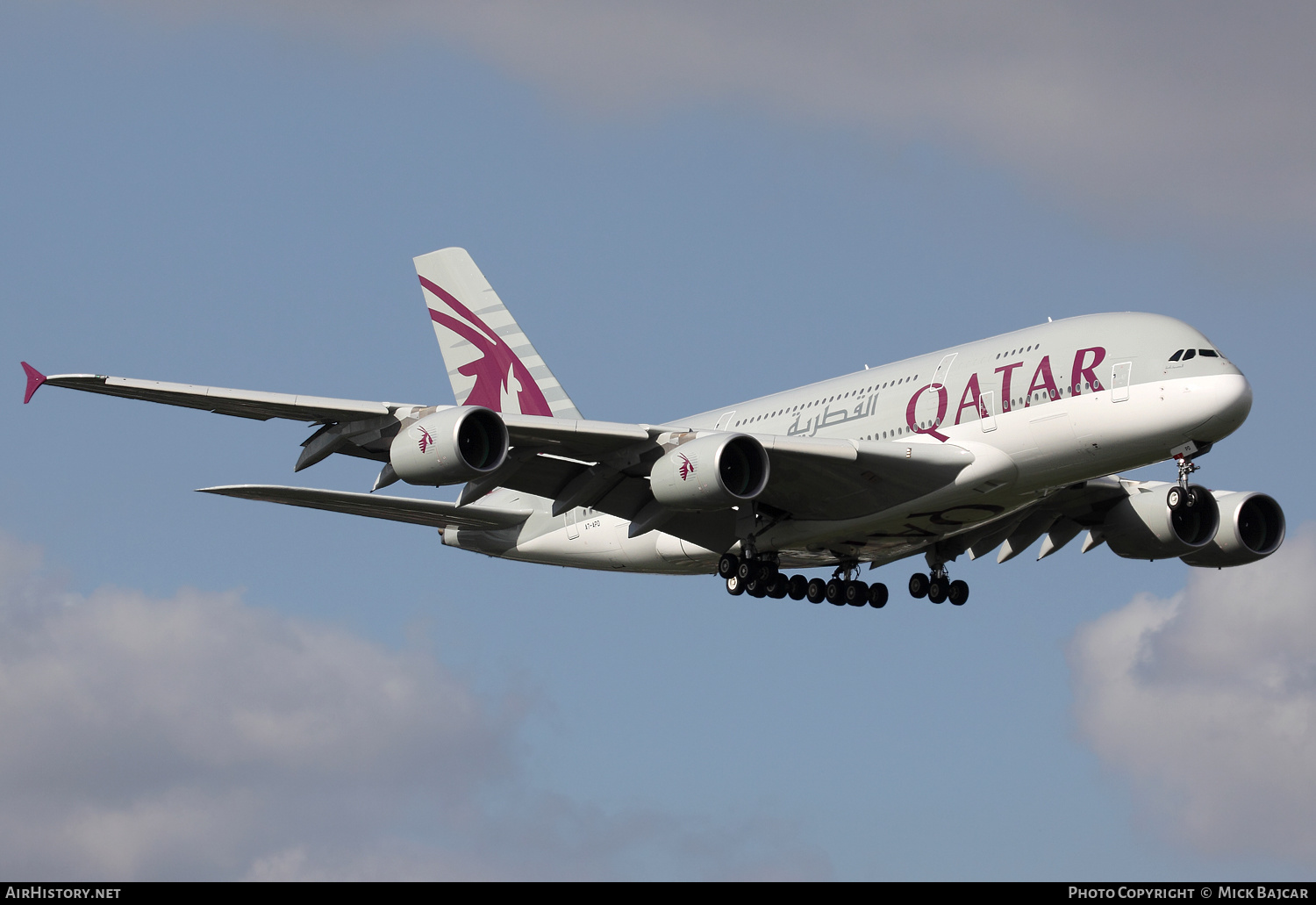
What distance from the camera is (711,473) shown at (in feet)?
115

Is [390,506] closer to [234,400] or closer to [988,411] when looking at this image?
[234,400]

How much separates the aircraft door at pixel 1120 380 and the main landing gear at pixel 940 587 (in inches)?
352

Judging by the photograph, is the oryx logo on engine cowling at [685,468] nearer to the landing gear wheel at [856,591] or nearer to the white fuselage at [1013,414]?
the white fuselage at [1013,414]

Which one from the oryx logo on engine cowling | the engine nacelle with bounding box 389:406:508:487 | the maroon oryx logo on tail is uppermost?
the maroon oryx logo on tail

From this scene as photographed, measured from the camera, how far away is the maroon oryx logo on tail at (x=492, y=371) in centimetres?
4741

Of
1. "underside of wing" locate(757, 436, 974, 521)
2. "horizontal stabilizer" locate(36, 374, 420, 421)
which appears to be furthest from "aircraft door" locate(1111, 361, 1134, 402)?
"horizontal stabilizer" locate(36, 374, 420, 421)

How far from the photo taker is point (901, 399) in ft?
126

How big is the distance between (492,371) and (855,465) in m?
14.7

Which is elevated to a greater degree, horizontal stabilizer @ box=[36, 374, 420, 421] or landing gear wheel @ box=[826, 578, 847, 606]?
horizontal stabilizer @ box=[36, 374, 420, 421]

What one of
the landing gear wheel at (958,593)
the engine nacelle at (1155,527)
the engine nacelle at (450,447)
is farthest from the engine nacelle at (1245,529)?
the engine nacelle at (450,447)

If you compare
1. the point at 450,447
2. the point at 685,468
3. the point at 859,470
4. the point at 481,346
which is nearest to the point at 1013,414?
the point at 859,470

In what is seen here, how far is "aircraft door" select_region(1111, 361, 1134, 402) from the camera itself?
3500 cm

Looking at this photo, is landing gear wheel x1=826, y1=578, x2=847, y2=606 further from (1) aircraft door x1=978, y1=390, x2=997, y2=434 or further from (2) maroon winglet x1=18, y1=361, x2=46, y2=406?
(2) maroon winglet x1=18, y1=361, x2=46, y2=406
